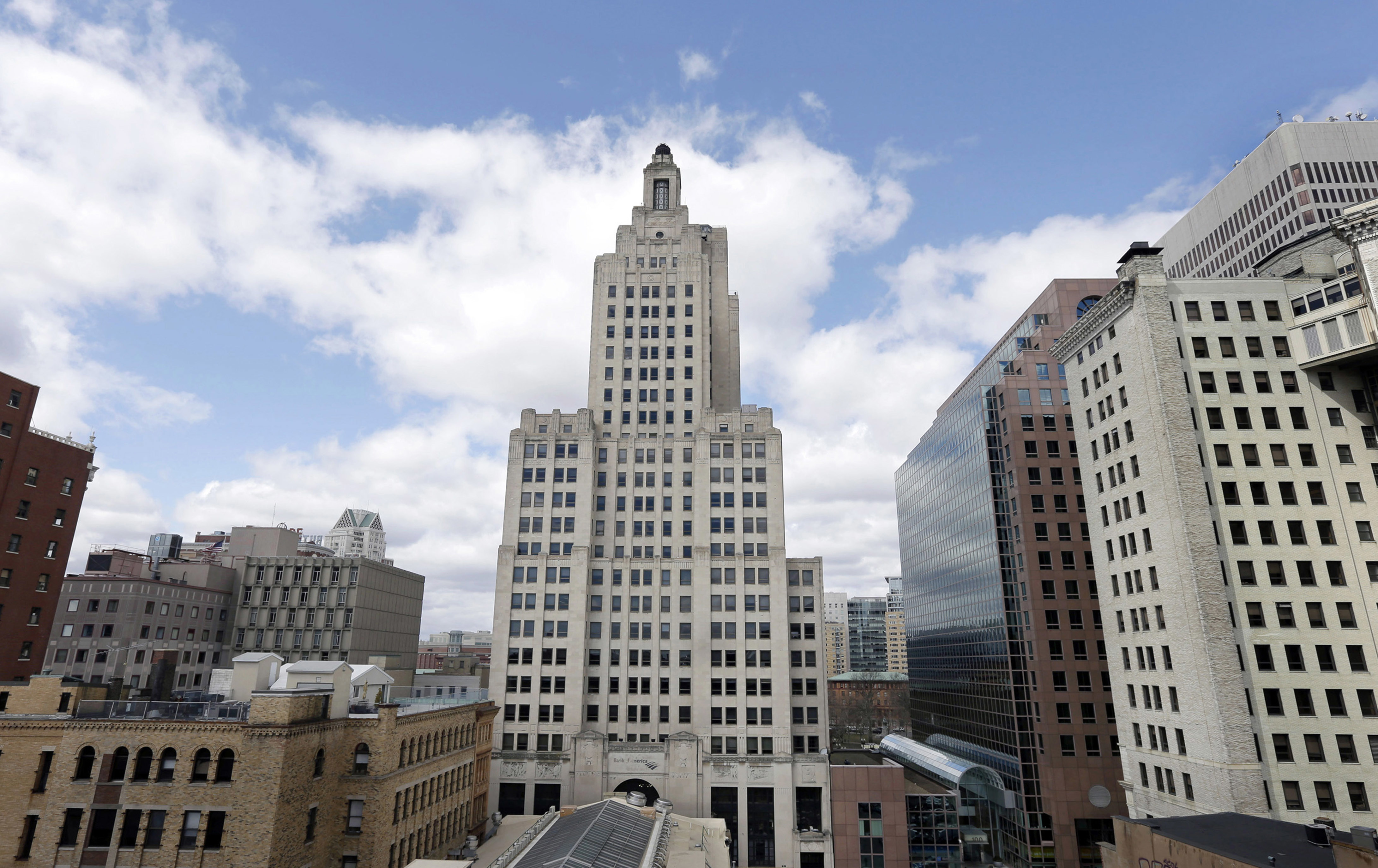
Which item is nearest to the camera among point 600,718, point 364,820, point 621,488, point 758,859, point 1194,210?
point 364,820

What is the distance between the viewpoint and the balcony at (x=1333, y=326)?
57938 mm

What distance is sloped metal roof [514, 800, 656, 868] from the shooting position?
38.1 m

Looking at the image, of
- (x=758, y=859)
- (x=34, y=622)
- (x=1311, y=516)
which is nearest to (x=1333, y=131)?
(x=1311, y=516)

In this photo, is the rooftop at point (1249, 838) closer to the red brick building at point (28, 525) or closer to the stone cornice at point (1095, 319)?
the stone cornice at point (1095, 319)

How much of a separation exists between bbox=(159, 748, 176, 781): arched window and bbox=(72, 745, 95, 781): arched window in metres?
3.82

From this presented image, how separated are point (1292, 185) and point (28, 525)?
553 ft

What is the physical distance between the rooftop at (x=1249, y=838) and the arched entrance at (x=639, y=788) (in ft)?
195

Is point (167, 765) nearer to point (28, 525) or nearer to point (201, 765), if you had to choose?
point (201, 765)

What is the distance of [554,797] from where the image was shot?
87.0 metres

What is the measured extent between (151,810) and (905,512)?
142 metres

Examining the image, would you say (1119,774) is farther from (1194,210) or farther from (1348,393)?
(1194,210)

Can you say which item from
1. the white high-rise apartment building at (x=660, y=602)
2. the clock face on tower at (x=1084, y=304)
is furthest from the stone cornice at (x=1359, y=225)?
the white high-rise apartment building at (x=660, y=602)

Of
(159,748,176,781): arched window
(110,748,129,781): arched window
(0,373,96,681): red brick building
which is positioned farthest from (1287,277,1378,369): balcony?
(0,373,96,681): red brick building

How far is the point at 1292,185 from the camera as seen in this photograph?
108000 millimetres
